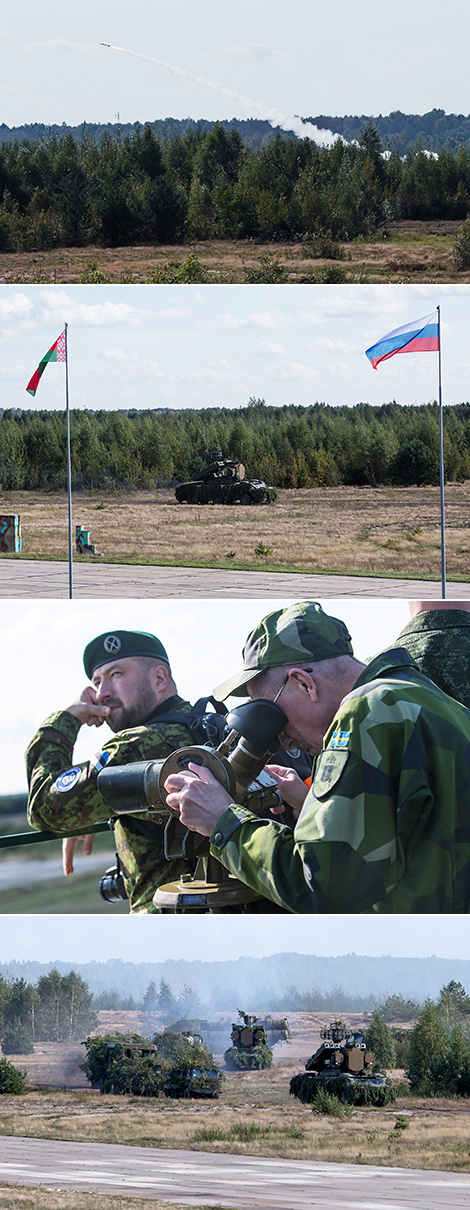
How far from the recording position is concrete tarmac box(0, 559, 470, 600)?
16359mm

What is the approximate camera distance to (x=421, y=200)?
21828 mm

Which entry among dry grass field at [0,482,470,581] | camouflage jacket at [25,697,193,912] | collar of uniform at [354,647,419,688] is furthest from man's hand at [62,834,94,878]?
dry grass field at [0,482,470,581]

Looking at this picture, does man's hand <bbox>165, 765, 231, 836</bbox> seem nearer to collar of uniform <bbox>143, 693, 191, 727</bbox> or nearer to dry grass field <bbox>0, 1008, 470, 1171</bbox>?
collar of uniform <bbox>143, 693, 191, 727</bbox>

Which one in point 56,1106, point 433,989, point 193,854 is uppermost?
point 193,854

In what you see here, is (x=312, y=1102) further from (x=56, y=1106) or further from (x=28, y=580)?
(x=28, y=580)

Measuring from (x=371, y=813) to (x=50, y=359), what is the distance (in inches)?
439

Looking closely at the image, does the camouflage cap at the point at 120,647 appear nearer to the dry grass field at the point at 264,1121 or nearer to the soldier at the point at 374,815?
the soldier at the point at 374,815

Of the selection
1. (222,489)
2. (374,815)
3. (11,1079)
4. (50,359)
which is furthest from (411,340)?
(374,815)

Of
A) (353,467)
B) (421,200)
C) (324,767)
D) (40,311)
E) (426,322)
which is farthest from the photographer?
(421,200)

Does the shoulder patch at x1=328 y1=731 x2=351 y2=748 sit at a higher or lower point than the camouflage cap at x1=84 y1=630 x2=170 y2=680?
lower

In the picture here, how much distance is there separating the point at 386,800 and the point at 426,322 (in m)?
9.84

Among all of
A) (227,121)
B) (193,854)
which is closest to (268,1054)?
(193,854)

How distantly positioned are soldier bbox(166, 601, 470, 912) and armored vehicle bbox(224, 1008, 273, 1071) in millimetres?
2922

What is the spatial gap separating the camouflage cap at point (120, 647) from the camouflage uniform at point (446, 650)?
57.9 inches
